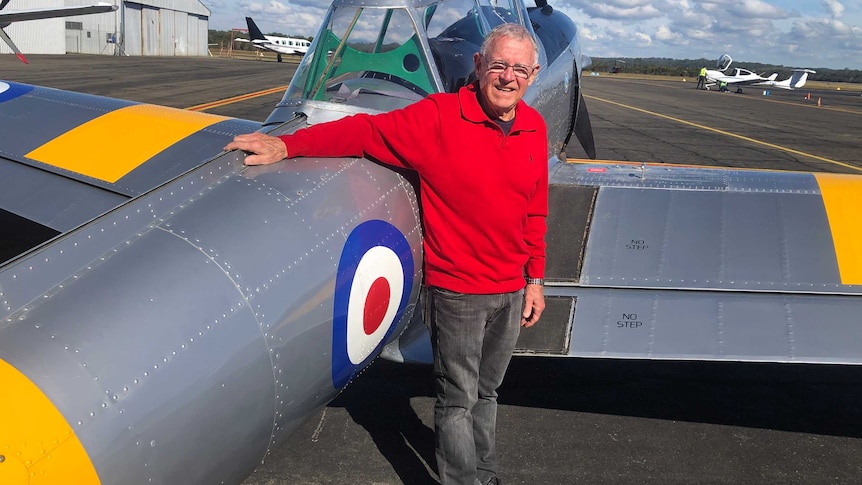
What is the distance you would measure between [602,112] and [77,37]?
4824cm

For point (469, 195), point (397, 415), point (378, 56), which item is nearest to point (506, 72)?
point (469, 195)

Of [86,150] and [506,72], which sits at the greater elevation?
[506,72]

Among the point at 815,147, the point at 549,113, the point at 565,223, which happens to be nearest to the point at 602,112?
the point at 815,147

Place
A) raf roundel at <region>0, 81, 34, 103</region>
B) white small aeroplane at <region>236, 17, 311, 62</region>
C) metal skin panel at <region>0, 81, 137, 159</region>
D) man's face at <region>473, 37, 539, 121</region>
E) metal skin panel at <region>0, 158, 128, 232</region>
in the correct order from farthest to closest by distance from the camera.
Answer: white small aeroplane at <region>236, 17, 311, 62</region> → raf roundel at <region>0, 81, 34, 103</region> → metal skin panel at <region>0, 81, 137, 159</region> → metal skin panel at <region>0, 158, 128, 232</region> → man's face at <region>473, 37, 539, 121</region>

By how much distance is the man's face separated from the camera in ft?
9.90

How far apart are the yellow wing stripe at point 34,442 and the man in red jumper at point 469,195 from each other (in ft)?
4.41

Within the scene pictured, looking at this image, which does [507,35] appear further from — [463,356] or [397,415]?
[397,415]

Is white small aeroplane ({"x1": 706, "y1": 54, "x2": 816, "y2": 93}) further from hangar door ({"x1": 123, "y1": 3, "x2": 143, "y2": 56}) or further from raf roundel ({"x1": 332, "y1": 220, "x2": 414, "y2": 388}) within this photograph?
raf roundel ({"x1": 332, "y1": 220, "x2": 414, "y2": 388})

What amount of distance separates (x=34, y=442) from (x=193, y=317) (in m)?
0.62

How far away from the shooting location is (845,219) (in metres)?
4.53

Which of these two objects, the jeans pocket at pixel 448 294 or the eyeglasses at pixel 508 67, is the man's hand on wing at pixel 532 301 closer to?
the jeans pocket at pixel 448 294

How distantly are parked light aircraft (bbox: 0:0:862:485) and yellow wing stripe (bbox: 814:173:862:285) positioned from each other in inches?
0.7

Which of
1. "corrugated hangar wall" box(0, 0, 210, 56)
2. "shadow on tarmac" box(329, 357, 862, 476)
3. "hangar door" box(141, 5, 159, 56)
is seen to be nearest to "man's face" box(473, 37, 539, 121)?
"shadow on tarmac" box(329, 357, 862, 476)

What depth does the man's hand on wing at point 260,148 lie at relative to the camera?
3.15m
